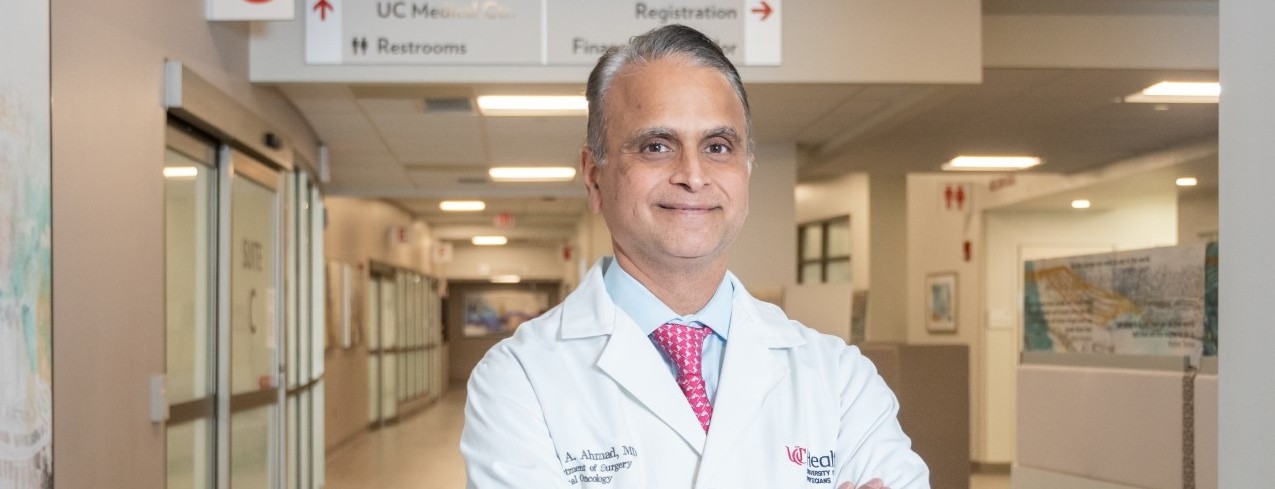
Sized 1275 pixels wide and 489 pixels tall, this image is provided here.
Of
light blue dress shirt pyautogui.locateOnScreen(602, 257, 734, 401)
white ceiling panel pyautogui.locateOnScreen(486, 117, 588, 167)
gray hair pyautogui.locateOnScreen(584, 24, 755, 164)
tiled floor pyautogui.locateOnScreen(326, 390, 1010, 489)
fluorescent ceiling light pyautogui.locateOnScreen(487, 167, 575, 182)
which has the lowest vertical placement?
tiled floor pyautogui.locateOnScreen(326, 390, 1010, 489)

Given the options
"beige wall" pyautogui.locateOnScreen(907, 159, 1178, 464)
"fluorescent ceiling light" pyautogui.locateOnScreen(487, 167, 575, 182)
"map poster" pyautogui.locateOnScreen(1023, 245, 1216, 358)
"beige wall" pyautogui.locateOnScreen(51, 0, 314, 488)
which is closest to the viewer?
"beige wall" pyautogui.locateOnScreen(51, 0, 314, 488)

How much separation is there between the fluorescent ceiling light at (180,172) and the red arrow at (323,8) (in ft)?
3.16

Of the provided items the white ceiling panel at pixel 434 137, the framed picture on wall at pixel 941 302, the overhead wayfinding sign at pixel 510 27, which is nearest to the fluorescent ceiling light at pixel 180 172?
the overhead wayfinding sign at pixel 510 27

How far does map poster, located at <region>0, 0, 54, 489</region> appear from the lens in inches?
128

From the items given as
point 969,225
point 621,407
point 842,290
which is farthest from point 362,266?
point 621,407

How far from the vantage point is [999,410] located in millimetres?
12625

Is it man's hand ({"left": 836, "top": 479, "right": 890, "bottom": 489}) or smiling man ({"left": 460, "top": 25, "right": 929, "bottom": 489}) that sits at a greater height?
smiling man ({"left": 460, "top": 25, "right": 929, "bottom": 489})

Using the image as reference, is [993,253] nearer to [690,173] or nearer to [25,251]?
[25,251]

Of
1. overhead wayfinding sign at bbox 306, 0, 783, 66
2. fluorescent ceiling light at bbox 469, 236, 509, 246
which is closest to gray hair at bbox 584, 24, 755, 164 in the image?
overhead wayfinding sign at bbox 306, 0, 783, 66

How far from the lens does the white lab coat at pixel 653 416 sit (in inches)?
62.3

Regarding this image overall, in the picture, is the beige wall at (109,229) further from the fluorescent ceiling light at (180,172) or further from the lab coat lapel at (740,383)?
the lab coat lapel at (740,383)

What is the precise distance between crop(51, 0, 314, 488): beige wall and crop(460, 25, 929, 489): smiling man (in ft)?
8.63

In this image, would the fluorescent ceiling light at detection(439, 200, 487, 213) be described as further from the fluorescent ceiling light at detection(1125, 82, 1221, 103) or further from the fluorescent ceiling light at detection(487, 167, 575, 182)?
the fluorescent ceiling light at detection(1125, 82, 1221, 103)

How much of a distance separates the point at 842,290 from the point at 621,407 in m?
6.97
